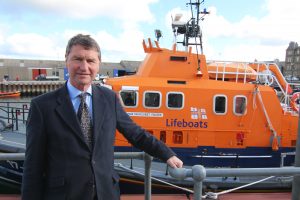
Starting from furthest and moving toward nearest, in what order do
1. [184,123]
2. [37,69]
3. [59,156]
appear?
[37,69] → [184,123] → [59,156]

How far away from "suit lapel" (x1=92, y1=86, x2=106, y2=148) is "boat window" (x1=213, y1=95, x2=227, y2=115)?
14.6 feet

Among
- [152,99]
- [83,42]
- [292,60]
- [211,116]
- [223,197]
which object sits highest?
[292,60]

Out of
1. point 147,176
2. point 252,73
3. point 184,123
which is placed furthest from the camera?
point 252,73

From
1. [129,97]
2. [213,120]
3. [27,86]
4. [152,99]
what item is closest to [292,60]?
[27,86]

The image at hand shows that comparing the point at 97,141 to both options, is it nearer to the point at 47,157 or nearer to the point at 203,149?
the point at 47,157

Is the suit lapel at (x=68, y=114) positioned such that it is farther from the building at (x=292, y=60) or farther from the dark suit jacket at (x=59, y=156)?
the building at (x=292, y=60)

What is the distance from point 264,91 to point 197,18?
8.03ft

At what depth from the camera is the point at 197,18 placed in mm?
7070

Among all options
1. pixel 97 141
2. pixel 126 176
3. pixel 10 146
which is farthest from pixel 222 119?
pixel 97 141

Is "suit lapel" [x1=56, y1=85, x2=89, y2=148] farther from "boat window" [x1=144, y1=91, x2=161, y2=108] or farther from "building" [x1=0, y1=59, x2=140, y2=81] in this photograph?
"building" [x1=0, y1=59, x2=140, y2=81]

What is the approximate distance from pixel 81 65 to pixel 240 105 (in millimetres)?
4935

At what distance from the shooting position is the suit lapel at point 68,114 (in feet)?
5.27

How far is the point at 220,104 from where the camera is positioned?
5.99 meters

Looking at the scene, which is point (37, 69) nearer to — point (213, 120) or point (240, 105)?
point (213, 120)
